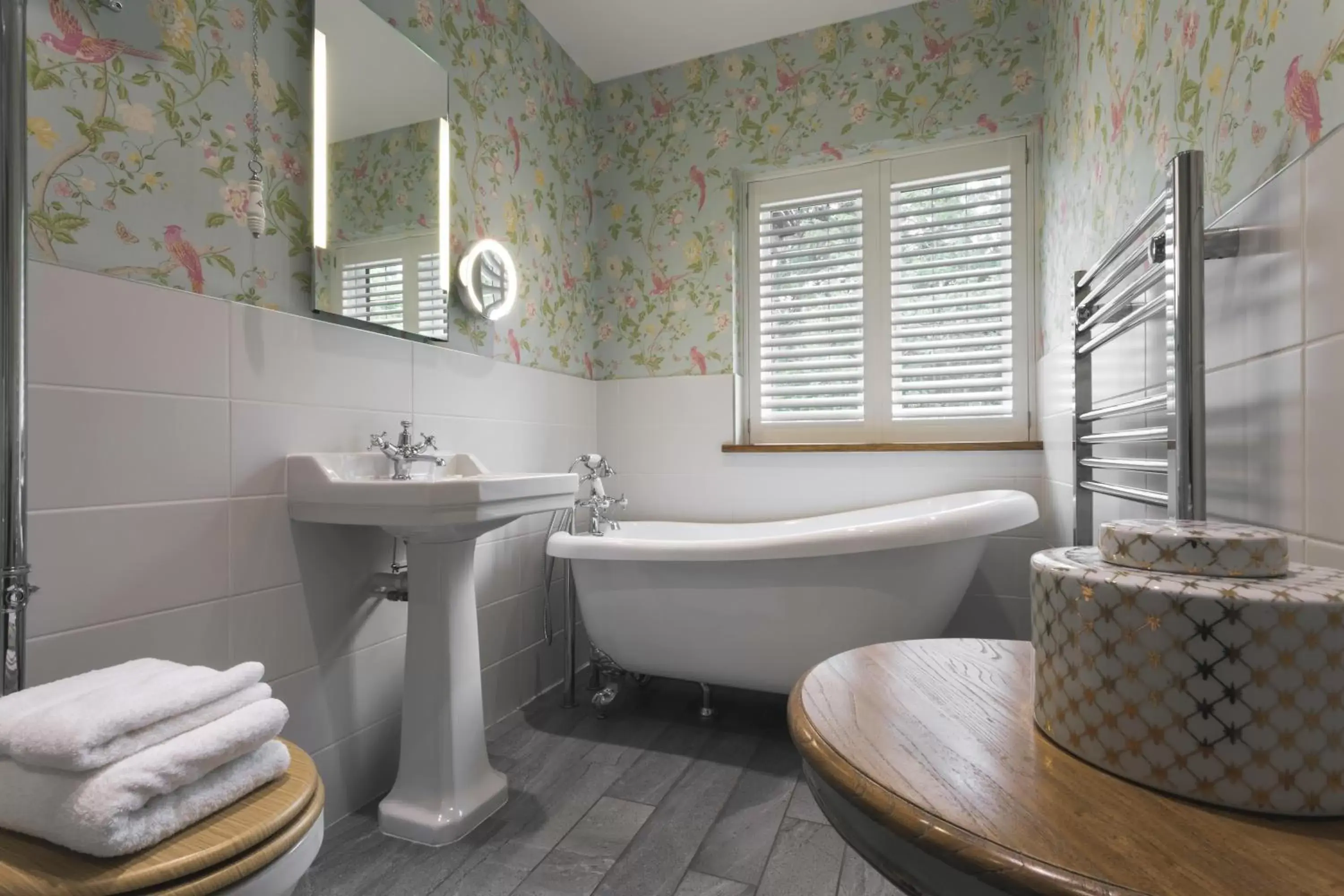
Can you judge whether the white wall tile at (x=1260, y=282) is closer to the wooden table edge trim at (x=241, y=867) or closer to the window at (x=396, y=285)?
the wooden table edge trim at (x=241, y=867)

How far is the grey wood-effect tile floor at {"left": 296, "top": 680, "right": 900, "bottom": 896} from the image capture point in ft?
4.58

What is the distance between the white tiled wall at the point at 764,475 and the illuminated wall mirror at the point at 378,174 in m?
1.06

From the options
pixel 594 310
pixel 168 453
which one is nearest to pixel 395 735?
pixel 168 453

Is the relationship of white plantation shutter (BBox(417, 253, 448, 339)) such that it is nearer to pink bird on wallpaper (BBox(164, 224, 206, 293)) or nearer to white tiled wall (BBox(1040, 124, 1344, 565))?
pink bird on wallpaper (BBox(164, 224, 206, 293))

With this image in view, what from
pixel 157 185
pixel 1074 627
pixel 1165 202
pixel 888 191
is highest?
pixel 888 191

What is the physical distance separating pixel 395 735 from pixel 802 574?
1.20 metres

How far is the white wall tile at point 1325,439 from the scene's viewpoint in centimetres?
69

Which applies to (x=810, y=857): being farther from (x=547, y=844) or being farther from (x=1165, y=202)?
(x=1165, y=202)

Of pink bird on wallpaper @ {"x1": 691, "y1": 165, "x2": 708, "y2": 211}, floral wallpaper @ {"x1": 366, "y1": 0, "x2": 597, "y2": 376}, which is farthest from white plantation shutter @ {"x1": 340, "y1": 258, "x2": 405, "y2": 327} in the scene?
pink bird on wallpaper @ {"x1": 691, "y1": 165, "x2": 708, "y2": 211}

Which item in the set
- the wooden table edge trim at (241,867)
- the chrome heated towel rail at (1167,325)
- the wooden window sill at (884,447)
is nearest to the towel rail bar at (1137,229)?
the chrome heated towel rail at (1167,325)

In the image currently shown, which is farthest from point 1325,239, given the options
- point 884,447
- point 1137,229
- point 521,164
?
point 521,164

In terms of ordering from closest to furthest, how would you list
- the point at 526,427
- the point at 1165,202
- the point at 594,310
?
the point at 1165,202
the point at 526,427
the point at 594,310

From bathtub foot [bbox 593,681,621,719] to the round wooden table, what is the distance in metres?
1.82

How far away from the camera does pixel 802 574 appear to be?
188 centimetres
